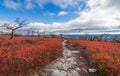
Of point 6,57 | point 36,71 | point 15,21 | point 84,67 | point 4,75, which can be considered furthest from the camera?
point 15,21

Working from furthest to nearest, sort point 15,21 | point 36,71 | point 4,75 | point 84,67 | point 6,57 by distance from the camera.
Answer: point 15,21 < point 84,67 < point 6,57 < point 36,71 < point 4,75

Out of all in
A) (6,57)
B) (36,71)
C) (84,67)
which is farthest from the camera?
(84,67)

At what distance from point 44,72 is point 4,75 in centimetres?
285

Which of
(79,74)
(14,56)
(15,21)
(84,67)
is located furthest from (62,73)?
(15,21)

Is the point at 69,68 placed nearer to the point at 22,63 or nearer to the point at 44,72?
the point at 44,72

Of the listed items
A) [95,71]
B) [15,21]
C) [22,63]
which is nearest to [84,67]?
[95,71]

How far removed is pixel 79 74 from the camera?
12914 mm

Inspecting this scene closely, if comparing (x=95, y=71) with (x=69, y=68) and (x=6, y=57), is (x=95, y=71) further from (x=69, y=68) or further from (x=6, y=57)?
(x=6, y=57)

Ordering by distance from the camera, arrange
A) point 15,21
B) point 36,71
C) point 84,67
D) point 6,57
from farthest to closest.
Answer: point 15,21
point 84,67
point 6,57
point 36,71

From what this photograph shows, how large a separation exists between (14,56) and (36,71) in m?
2.61

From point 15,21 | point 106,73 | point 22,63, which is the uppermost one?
point 15,21

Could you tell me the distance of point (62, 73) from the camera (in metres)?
12.6

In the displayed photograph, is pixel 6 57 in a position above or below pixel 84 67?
above

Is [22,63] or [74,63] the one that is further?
[74,63]
